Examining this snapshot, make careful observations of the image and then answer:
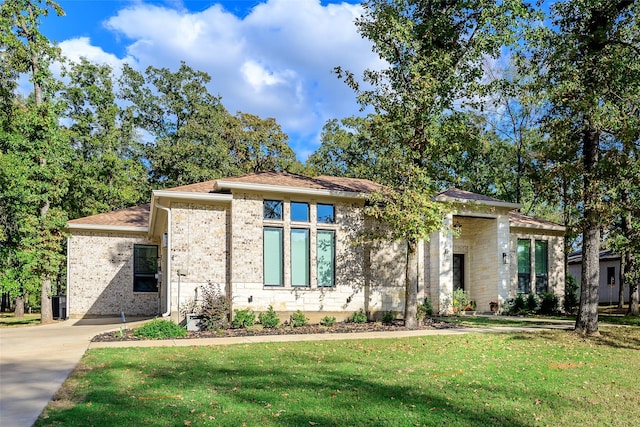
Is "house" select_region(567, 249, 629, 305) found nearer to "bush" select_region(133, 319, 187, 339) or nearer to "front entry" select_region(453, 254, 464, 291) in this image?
"front entry" select_region(453, 254, 464, 291)

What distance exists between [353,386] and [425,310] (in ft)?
→ 33.4

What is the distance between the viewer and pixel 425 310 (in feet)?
55.1

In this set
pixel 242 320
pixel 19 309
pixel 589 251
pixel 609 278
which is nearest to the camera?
pixel 589 251

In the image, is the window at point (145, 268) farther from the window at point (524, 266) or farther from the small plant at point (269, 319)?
the window at point (524, 266)

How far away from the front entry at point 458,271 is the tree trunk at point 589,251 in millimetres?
8377

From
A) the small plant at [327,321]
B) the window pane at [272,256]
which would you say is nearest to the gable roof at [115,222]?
the window pane at [272,256]

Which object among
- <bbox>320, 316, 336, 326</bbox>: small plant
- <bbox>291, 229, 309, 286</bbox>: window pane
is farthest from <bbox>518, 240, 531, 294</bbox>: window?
<bbox>291, 229, 309, 286</bbox>: window pane

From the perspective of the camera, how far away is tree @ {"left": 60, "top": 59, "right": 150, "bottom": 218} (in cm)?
2450

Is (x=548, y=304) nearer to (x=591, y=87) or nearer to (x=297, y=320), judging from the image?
(x=591, y=87)

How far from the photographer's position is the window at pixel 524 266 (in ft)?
71.7

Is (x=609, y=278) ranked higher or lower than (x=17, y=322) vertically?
higher

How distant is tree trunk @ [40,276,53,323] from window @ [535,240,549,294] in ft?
66.7

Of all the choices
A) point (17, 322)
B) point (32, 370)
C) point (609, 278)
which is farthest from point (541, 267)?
point (17, 322)

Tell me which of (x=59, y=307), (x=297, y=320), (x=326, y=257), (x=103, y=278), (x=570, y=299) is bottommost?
(x=59, y=307)
